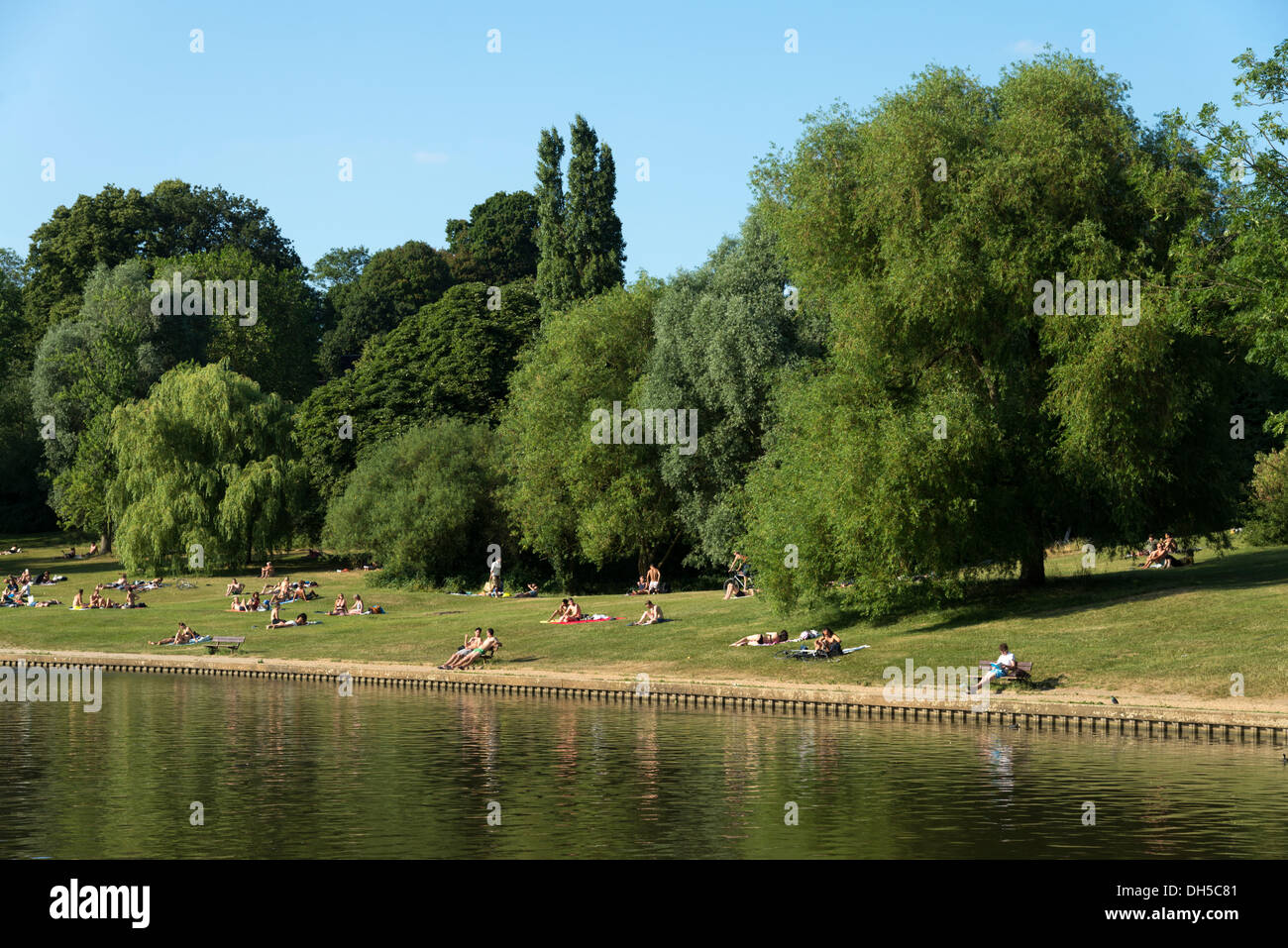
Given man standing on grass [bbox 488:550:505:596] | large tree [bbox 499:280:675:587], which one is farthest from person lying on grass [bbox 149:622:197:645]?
large tree [bbox 499:280:675:587]

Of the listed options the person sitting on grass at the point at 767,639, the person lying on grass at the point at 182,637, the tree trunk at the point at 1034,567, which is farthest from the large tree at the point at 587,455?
the tree trunk at the point at 1034,567

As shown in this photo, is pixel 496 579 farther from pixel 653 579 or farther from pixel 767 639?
pixel 767 639

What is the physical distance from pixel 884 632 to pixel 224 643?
2696cm

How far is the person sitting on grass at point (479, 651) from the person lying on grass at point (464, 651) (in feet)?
0.28

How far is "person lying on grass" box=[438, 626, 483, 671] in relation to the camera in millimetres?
42656

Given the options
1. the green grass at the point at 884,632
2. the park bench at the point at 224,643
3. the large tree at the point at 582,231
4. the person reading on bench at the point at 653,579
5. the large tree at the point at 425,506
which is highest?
the large tree at the point at 582,231

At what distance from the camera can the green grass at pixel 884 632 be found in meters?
33.2

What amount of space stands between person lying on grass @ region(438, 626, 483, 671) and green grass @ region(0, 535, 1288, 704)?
1.41 metres

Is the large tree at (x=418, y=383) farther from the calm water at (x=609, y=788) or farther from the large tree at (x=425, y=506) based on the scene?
the calm water at (x=609, y=788)

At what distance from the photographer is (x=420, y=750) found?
26.7 m

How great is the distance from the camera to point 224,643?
5125cm

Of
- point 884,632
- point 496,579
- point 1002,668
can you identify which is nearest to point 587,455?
point 496,579
